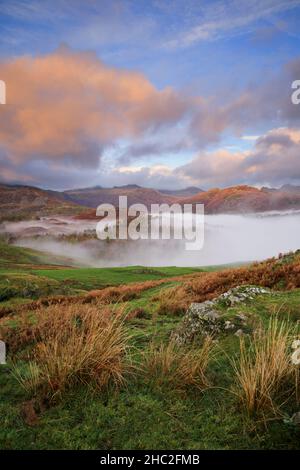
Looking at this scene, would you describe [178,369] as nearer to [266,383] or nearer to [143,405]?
[143,405]

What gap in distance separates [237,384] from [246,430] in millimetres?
753

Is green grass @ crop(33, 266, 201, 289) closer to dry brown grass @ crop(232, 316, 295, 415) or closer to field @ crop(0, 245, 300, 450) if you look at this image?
field @ crop(0, 245, 300, 450)

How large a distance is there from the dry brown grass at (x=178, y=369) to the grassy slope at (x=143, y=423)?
172 millimetres

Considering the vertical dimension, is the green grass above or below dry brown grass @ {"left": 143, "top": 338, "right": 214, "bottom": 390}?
below

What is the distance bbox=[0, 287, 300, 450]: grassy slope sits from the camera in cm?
510

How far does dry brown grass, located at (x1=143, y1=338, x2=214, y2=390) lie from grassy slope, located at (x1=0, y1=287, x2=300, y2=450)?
172mm

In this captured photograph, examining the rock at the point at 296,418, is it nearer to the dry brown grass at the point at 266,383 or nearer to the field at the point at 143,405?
the field at the point at 143,405

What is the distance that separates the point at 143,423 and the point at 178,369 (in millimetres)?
1324

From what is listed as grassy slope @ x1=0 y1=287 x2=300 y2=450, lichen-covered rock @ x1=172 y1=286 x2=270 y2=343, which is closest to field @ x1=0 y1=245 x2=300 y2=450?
grassy slope @ x1=0 y1=287 x2=300 y2=450

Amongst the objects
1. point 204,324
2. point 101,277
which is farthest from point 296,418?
point 101,277

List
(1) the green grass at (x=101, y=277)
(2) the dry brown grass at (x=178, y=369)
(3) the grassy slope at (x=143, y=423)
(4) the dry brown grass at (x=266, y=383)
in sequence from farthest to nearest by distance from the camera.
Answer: (1) the green grass at (x=101, y=277) → (2) the dry brown grass at (x=178, y=369) → (4) the dry brown grass at (x=266, y=383) → (3) the grassy slope at (x=143, y=423)

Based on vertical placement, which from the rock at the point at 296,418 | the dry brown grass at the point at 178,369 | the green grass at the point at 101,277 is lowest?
the green grass at the point at 101,277

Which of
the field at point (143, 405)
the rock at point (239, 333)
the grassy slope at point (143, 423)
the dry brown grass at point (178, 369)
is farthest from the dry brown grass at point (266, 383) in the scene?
the rock at point (239, 333)

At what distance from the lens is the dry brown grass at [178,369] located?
643cm
